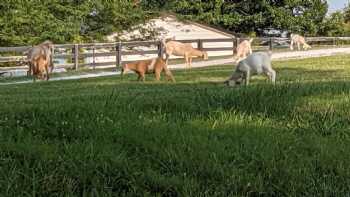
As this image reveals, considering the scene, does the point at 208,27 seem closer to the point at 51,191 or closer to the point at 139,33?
the point at 139,33

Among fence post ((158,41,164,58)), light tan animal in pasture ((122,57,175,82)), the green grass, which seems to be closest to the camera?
the green grass

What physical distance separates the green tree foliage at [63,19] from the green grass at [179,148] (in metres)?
25.7

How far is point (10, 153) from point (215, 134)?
6.23ft

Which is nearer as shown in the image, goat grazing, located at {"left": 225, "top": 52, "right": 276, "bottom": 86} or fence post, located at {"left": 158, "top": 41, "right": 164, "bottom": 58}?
goat grazing, located at {"left": 225, "top": 52, "right": 276, "bottom": 86}

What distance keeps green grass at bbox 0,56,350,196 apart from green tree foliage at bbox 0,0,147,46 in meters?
25.7

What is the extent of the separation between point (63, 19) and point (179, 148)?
104ft

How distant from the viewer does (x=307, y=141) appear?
5.12 metres

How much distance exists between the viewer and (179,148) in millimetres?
4668

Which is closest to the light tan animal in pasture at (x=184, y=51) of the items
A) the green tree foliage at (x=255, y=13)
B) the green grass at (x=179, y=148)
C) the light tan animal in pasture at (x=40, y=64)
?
the light tan animal in pasture at (x=40, y=64)

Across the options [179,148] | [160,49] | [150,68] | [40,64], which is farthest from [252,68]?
[160,49]

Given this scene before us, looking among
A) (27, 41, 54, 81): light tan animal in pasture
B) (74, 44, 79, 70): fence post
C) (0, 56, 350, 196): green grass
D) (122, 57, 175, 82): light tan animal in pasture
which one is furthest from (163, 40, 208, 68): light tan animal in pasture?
(0, 56, 350, 196): green grass

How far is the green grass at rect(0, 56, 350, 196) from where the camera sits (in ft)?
13.3

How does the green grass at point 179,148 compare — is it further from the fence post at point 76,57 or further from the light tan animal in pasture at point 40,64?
the fence post at point 76,57

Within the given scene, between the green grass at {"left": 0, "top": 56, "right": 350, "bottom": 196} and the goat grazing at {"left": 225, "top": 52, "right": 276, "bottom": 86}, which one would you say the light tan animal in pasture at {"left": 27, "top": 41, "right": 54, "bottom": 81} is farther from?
the green grass at {"left": 0, "top": 56, "right": 350, "bottom": 196}
